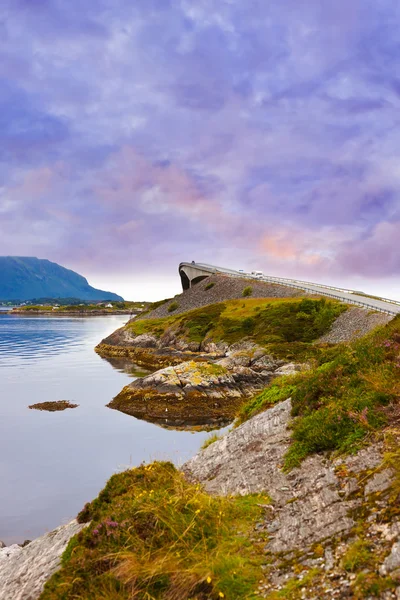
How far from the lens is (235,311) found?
3132 inches

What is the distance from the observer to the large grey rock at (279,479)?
7.45m

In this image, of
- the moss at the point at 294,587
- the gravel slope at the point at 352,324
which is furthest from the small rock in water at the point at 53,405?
the gravel slope at the point at 352,324

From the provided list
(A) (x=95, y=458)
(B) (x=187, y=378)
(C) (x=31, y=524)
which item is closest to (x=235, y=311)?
(B) (x=187, y=378)

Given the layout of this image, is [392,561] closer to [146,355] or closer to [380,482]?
[380,482]

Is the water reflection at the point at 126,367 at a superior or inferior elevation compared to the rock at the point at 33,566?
inferior

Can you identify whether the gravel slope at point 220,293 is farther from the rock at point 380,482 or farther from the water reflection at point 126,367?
the rock at point 380,482

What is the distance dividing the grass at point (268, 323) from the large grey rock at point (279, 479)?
37.5m

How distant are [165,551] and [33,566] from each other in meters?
4.31

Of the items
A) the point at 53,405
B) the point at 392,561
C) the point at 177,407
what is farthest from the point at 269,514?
the point at 53,405

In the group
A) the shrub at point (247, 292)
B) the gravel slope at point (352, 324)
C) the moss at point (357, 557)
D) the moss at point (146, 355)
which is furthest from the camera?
the shrub at point (247, 292)

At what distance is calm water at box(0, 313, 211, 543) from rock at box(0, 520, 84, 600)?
406cm

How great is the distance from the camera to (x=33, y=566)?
31.0ft

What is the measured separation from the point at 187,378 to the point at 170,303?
76661 millimetres

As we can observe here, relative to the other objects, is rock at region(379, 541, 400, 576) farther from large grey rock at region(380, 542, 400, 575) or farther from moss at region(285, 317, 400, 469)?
moss at region(285, 317, 400, 469)
